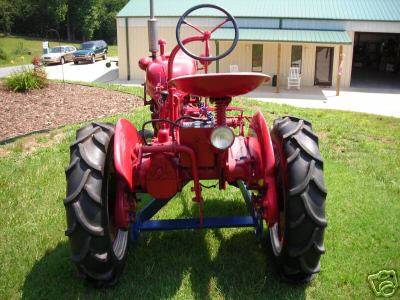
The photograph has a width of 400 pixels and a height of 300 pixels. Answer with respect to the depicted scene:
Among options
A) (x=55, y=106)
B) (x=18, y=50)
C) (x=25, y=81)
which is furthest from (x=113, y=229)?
(x=18, y=50)

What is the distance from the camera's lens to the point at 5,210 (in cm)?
436

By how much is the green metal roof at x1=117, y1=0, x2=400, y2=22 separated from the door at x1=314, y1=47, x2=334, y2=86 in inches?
55.2

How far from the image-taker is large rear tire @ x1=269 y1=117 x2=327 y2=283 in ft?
9.25

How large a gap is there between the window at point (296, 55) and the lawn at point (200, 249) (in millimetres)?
13674

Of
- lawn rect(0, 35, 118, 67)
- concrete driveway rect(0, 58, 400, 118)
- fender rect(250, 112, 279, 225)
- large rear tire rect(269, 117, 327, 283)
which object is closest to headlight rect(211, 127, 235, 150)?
fender rect(250, 112, 279, 225)

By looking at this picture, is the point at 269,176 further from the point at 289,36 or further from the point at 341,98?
the point at 289,36

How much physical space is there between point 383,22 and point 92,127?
56.6ft

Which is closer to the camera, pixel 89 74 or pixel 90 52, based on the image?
pixel 89 74

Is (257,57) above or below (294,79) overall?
above

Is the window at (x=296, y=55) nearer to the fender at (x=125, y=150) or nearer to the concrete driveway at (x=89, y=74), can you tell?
the concrete driveway at (x=89, y=74)

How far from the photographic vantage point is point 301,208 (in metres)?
2.82

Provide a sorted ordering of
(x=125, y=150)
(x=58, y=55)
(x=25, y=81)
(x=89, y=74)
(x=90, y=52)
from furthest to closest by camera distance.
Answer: (x=90, y=52)
(x=58, y=55)
(x=89, y=74)
(x=25, y=81)
(x=125, y=150)

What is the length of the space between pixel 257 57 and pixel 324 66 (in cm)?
291

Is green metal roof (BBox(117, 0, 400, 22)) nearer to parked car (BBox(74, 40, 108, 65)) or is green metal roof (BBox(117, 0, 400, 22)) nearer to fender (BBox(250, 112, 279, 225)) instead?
parked car (BBox(74, 40, 108, 65))
